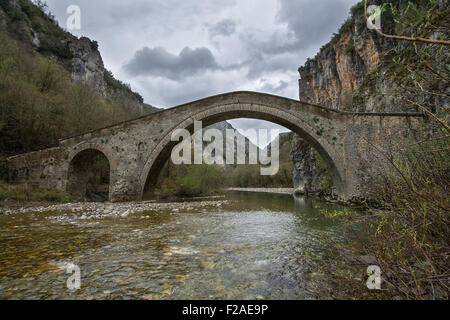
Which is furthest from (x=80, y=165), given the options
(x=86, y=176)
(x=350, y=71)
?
(x=350, y=71)

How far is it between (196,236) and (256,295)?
2.18 metres

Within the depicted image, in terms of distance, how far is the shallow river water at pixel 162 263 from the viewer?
1863 millimetres

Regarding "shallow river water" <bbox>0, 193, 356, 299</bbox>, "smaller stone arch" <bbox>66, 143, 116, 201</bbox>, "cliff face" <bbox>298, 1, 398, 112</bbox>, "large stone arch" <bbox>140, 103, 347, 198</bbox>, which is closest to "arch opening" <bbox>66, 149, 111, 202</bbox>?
"smaller stone arch" <bbox>66, 143, 116, 201</bbox>

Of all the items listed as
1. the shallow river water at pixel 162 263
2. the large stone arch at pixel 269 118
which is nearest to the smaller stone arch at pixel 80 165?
the large stone arch at pixel 269 118

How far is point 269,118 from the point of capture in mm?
11461

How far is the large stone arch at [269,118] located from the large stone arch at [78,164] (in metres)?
1.62

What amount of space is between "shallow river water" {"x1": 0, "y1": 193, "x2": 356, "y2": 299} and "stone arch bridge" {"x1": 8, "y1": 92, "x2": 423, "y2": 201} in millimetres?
6535

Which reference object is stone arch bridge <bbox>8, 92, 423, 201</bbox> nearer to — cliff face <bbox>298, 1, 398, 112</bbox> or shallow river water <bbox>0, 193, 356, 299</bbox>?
cliff face <bbox>298, 1, 398, 112</bbox>

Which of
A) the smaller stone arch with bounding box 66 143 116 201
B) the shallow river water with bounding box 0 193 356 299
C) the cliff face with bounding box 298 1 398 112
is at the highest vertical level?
the cliff face with bounding box 298 1 398 112

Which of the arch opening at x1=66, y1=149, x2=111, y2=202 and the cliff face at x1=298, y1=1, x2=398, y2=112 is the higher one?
the cliff face at x1=298, y1=1, x2=398, y2=112

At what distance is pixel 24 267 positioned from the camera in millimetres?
2363

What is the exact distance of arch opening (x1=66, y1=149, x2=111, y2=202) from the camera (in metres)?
11.2
